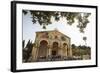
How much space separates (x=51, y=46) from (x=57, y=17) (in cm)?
23

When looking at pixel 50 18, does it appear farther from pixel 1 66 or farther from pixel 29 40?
pixel 1 66

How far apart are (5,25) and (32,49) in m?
0.26

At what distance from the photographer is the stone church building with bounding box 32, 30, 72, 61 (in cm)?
166

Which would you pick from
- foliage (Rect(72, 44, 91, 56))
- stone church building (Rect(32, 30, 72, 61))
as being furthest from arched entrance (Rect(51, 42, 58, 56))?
foliage (Rect(72, 44, 91, 56))

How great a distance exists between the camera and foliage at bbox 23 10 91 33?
1.65 m

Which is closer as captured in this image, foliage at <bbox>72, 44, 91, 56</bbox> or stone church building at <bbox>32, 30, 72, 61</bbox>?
stone church building at <bbox>32, 30, 72, 61</bbox>

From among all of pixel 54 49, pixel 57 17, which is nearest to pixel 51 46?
pixel 54 49

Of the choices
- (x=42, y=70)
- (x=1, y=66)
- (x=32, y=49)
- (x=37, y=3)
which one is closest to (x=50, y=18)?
(x=37, y=3)

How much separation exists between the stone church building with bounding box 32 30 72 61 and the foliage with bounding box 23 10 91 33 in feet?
0.28

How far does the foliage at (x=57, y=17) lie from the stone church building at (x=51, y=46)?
85 mm

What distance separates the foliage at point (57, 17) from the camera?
1.65m

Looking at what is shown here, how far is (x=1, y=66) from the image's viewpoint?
1564 mm

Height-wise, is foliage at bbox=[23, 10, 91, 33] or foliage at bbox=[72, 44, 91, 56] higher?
foliage at bbox=[23, 10, 91, 33]

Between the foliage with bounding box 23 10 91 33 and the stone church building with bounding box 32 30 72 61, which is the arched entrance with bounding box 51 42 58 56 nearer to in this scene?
the stone church building with bounding box 32 30 72 61
